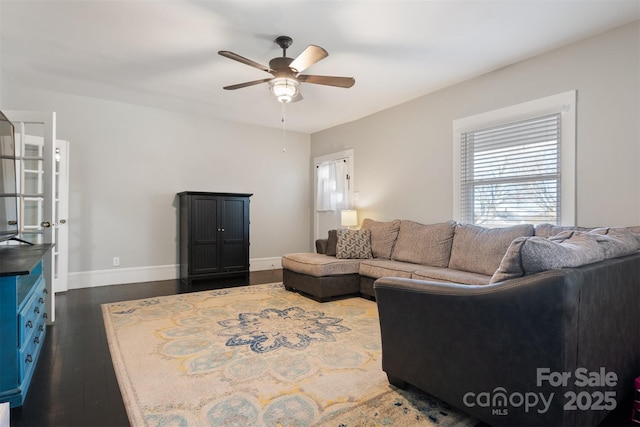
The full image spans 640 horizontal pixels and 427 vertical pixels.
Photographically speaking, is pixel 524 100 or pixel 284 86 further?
pixel 524 100

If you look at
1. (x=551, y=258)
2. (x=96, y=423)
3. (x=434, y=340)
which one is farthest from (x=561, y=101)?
(x=96, y=423)

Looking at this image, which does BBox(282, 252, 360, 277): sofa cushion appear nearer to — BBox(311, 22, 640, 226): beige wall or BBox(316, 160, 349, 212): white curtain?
BBox(311, 22, 640, 226): beige wall

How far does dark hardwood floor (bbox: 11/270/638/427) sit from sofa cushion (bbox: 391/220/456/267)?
2.13m

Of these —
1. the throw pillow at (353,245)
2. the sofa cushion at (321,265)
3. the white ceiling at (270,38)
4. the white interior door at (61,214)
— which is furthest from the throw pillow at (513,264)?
the white interior door at (61,214)

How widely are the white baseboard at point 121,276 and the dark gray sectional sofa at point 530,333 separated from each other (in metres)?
4.35

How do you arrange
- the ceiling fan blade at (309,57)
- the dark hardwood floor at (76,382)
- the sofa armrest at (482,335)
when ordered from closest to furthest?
1. the sofa armrest at (482,335)
2. the dark hardwood floor at (76,382)
3. the ceiling fan blade at (309,57)

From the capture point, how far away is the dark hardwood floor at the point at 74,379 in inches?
68.8

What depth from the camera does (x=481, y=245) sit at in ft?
11.3

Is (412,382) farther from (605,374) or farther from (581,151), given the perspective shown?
(581,151)

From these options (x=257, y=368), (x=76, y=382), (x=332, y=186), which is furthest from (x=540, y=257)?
(x=332, y=186)

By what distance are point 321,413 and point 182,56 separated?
136 inches

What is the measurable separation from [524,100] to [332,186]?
340 cm

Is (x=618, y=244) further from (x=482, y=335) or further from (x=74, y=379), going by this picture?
(x=74, y=379)

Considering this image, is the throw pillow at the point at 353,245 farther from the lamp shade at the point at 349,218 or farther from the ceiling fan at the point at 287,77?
the ceiling fan at the point at 287,77
